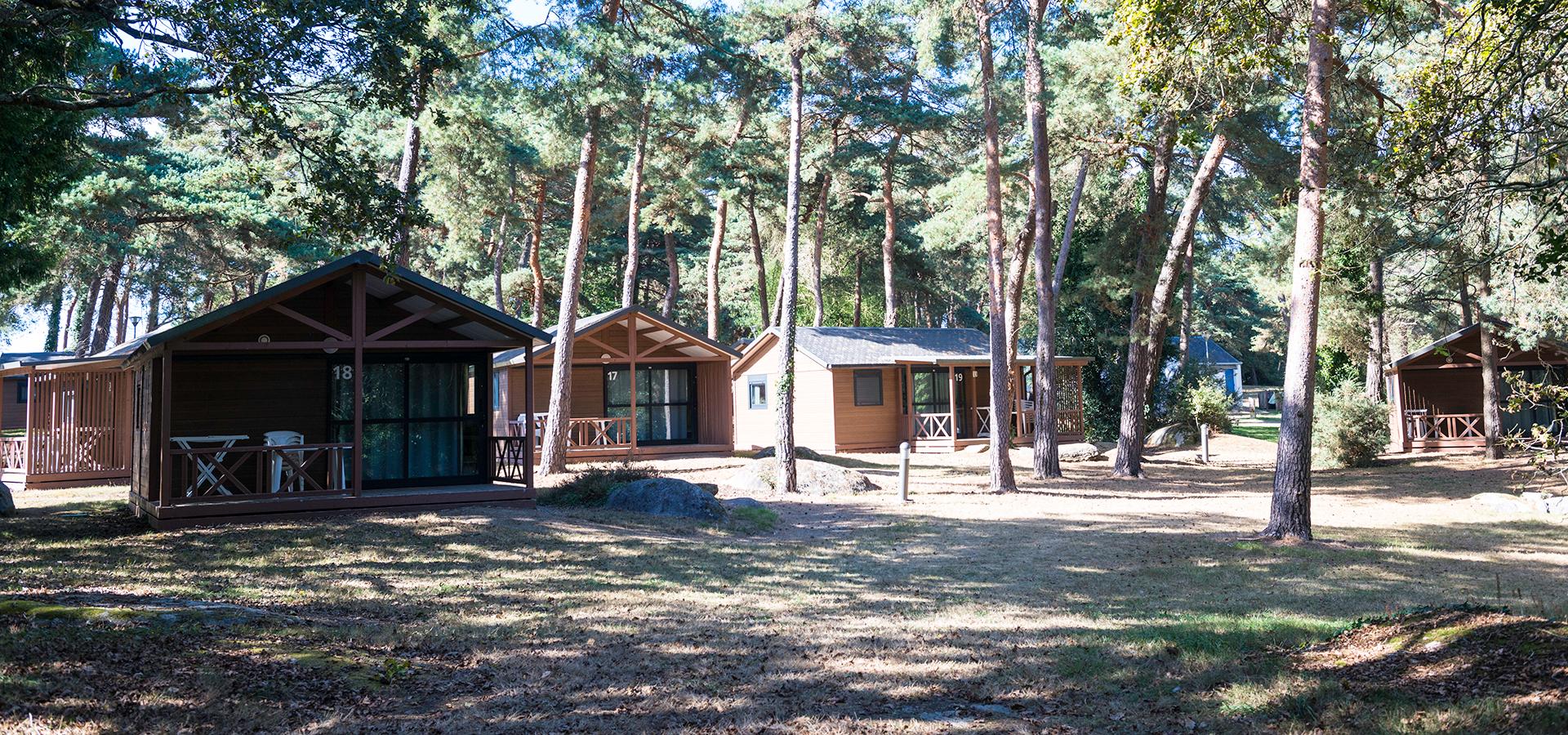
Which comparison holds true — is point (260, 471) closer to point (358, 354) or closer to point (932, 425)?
point (358, 354)

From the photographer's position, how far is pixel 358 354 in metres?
13.0

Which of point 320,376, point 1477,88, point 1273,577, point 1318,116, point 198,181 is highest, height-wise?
point 198,181

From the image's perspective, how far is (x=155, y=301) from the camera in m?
43.5

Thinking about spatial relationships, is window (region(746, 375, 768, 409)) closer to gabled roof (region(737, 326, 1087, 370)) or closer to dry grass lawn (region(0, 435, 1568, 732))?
gabled roof (region(737, 326, 1087, 370))

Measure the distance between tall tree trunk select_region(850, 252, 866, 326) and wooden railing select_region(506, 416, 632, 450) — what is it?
16.7 metres

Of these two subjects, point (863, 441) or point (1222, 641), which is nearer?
point (1222, 641)

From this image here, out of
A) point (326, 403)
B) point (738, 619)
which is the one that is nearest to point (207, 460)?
point (326, 403)

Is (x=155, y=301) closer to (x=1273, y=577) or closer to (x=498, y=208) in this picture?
(x=498, y=208)

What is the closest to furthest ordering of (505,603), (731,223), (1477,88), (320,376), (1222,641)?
(1222,641) → (1477,88) → (505,603) → (320,376) → (731,223)

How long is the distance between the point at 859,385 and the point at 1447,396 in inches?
639

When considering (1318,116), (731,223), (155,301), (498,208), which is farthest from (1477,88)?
(155,301)

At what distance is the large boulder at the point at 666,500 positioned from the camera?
14.0 meters

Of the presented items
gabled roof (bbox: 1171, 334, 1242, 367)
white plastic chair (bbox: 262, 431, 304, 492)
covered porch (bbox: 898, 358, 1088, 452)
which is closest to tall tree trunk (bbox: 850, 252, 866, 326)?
covered porch (bbox: 898, 358, 1088, 452)

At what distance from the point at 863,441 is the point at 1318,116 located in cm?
1862
